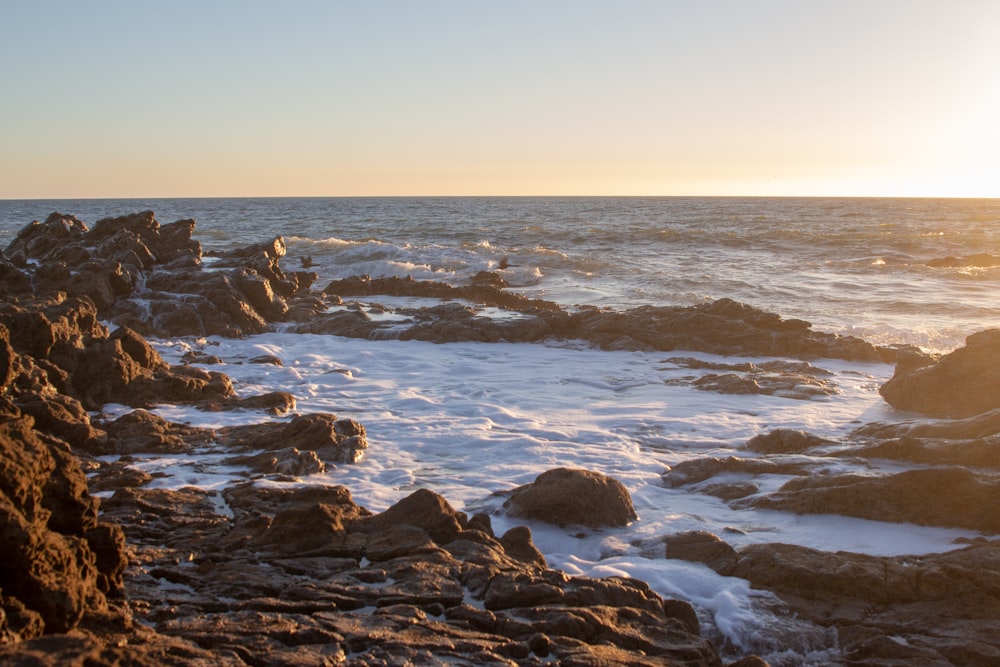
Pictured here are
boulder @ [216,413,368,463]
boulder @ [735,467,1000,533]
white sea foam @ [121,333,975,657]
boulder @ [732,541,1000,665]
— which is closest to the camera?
boulder @ [732,541,1000,665]

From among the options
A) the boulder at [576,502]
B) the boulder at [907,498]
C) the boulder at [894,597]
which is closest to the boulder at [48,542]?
the boulder at [576,502]

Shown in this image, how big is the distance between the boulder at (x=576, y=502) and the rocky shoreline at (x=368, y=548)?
17 mm

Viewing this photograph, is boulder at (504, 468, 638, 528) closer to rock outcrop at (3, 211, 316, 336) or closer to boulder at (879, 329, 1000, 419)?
boulder at (879, 329, 1000, 419)

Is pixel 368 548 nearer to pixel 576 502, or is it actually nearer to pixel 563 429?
pixel 576 502

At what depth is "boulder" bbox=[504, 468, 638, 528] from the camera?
21.1 feet

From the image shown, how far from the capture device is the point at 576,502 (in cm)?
647

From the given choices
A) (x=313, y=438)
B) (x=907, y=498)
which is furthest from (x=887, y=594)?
(x=313, y=438)

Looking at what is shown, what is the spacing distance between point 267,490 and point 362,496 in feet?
2.62

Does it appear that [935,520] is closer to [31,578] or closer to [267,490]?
[267,490]

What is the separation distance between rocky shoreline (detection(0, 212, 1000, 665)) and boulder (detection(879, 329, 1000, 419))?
1.0 inches

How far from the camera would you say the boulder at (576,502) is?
6445 mm

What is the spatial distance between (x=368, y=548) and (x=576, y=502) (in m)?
1.79

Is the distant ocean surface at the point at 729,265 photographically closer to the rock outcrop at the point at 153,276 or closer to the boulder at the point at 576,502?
the rock outcrop at the point at 153,276

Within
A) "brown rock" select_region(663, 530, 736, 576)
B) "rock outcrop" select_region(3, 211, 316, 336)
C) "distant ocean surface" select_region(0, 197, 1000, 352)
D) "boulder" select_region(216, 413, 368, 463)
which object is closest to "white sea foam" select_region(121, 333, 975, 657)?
"brown rock" select_region(663, 530, 736, 576)
